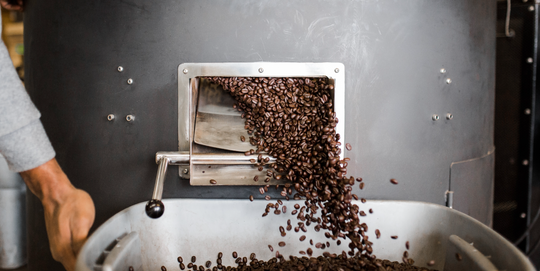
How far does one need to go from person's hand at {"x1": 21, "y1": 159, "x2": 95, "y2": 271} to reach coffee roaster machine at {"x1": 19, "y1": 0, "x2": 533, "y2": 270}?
0.54 feet

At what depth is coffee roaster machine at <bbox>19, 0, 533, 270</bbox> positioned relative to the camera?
3.53ft

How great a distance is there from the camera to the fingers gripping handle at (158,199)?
813 millimetres

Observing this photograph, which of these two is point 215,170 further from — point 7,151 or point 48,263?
point 48,263

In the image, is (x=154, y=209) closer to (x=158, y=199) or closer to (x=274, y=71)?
(x=158, y=199)

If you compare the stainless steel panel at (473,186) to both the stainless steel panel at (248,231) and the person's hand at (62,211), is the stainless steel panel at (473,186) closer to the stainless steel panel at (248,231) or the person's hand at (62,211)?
the stainless steel panel at (248,231)

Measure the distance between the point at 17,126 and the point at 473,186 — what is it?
1.60 m

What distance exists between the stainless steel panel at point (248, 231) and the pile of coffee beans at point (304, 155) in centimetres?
6

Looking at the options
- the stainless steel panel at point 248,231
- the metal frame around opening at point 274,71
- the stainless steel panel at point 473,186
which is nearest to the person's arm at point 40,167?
the stainless steel panel at point 248,231

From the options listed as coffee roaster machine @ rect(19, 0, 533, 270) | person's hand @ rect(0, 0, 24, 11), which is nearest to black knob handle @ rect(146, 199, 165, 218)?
coffee roaster machine @ rect(19, 0, 533, 270)

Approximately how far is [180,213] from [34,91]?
0.74 metres

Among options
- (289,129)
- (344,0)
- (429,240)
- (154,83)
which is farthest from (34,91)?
(429,240)

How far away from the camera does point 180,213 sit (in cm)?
110

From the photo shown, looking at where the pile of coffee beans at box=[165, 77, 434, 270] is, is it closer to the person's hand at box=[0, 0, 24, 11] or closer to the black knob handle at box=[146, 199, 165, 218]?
the black knob handle at box=[146, 199, 165, 218]

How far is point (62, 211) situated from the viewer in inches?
36.3
